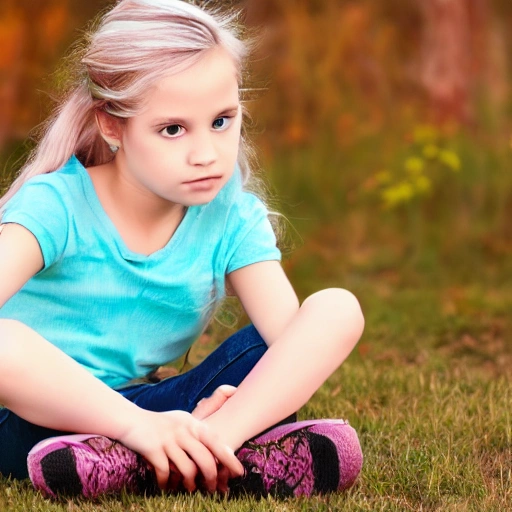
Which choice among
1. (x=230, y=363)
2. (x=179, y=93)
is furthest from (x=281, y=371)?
(x=179, y=93)

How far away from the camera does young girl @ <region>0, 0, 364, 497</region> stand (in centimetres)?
229

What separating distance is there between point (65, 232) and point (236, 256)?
1.48ft

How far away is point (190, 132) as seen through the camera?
2.43 meters

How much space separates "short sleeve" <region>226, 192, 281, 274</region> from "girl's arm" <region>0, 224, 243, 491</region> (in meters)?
0.54

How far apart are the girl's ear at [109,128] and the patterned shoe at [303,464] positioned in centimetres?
86

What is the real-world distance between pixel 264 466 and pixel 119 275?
2.07 feet

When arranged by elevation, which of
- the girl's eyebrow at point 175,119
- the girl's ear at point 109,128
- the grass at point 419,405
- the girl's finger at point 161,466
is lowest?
the grass at point 419,405

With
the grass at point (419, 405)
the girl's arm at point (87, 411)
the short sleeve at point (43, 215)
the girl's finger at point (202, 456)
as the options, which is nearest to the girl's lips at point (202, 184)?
the short sleeve at point (43, 215)

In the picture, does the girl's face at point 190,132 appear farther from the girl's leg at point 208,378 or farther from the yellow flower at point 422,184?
the yellow flower at point 422,184

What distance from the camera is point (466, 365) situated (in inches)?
162

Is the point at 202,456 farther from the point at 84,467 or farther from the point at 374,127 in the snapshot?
the point at 374,127

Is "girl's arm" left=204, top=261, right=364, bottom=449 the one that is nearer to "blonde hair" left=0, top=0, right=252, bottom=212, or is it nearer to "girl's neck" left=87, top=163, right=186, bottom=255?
"girl's neck" left=87, top=163, right=186, bottom=255

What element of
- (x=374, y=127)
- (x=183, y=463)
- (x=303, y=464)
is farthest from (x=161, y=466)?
(x=374, y=127)

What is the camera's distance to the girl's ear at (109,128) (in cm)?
261
